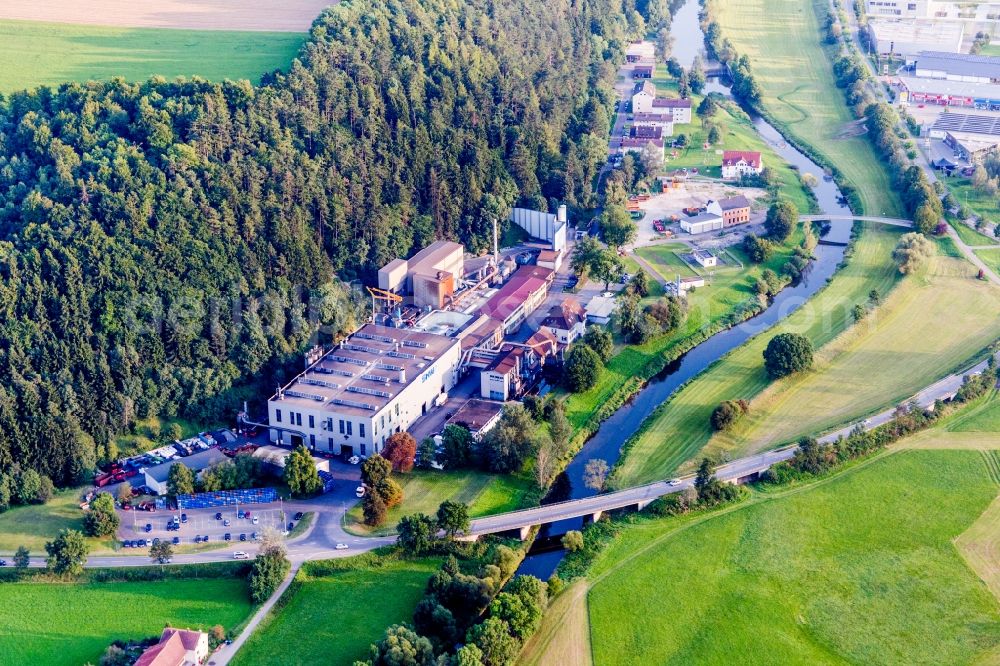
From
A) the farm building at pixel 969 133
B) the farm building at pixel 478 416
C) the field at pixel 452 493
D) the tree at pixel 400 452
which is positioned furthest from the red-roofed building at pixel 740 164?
the tree at pixel 400 452

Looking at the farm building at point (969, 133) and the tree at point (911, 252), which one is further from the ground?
the farm building at point (969, 133)

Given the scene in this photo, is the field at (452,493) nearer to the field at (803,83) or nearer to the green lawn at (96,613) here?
the green lawn at (96,613)

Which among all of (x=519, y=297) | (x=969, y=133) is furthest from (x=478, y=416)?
(x=969, y=133)

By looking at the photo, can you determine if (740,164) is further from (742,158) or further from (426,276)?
(426,276)

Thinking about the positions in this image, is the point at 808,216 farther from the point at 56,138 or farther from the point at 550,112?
the point at 56,138

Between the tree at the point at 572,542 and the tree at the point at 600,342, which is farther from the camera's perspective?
the tree at the point at 600,342

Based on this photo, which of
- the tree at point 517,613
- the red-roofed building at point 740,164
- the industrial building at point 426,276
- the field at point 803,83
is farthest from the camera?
the field at point 803,83

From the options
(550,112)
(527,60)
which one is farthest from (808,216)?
(527,60)
